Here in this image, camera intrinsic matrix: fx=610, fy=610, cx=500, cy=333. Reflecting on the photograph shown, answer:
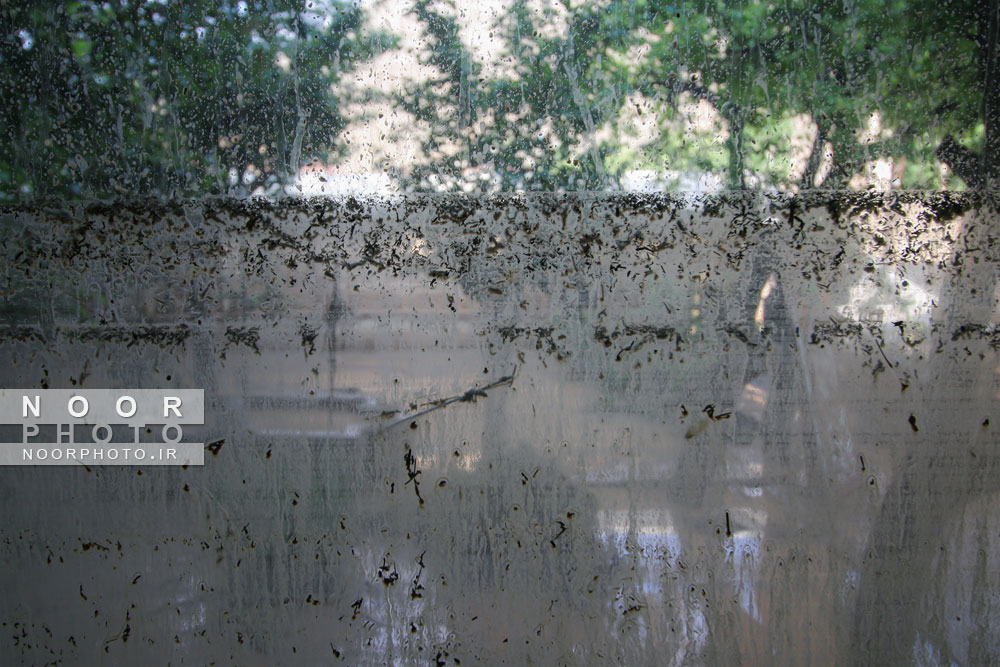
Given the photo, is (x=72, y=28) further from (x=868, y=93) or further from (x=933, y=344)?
(x=933, y=344)

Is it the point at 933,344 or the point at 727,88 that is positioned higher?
the point at 727,88

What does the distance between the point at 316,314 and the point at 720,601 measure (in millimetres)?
1152

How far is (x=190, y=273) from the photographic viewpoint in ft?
4.60

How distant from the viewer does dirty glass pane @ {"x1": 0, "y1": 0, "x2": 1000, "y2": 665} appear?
4.54 ft

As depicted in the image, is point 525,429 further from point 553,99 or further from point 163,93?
point 163,93

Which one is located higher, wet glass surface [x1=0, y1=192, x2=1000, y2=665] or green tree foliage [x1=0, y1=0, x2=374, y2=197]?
green tree foliage [x1=0, y1=0, x2=374, y2=197]

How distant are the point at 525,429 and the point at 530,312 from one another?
0.88 feet

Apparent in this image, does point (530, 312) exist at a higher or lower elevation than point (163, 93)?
lower

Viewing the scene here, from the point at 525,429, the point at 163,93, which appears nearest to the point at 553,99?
the point at 525,429

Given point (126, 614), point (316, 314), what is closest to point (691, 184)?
point (316, 314)

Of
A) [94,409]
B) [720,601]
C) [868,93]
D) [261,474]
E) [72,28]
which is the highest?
[72,28]

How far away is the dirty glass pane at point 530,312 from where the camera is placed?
1.38 meters

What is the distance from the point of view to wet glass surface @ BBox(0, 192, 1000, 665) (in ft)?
4.55

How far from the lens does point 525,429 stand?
4.60 feet
